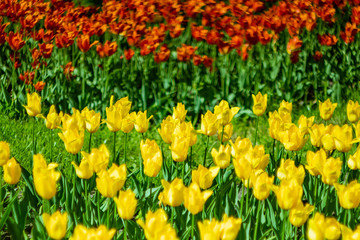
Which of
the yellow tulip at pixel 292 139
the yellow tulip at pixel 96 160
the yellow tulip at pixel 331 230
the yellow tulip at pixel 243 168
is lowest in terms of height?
the yellow tulip at pixel 292 139

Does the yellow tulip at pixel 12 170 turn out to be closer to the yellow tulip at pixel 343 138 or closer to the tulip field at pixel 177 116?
the tulip field at pixel 177 116

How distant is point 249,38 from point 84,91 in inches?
54.4

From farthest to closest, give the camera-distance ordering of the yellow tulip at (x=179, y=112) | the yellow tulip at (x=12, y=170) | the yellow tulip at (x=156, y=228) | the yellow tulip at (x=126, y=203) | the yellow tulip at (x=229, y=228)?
the yellow tulip at (x=179, y=112)
the yellow tulip at (x=12, y=170)
the yellow tulip at (x=126, y=203)
the yellow tulip at (x=229, y=228)
the yellow tulip at (x=156, y=228)

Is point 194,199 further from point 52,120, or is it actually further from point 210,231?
point 52,120

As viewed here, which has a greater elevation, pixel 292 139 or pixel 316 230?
pixel 316 230

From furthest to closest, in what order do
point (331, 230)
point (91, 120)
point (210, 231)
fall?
1. point (91, 120)
2. point (331, 230)
3. point (210, 231)

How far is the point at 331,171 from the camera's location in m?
2.00

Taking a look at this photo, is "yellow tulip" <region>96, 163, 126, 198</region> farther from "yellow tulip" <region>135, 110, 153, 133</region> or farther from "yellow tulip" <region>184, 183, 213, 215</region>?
"yellow tulip" <region>135, 110, 153, 133</region>

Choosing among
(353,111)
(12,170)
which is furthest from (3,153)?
(353,111)

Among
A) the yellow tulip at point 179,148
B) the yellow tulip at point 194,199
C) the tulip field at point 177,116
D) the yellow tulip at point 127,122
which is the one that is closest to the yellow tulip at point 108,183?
the tulip field at point 177,116

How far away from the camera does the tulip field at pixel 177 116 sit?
83.5 inches

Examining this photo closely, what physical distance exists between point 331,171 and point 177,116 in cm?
91

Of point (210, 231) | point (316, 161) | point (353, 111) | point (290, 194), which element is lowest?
point (353, 111)

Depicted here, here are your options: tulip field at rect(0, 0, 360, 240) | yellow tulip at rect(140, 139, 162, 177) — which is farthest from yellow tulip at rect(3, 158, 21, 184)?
yellow tulip at rect(140, 139, 162, 177)
